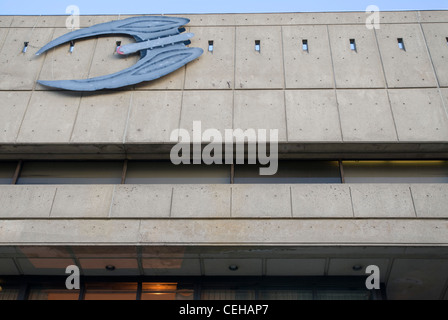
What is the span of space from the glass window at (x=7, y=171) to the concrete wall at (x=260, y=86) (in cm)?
57

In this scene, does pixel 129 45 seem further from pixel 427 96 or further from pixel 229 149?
pixel 427 96

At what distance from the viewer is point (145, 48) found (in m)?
12.0

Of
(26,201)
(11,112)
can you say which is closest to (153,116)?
(26,201)

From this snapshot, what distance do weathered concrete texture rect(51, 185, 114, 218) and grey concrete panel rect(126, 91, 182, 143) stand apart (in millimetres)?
1481

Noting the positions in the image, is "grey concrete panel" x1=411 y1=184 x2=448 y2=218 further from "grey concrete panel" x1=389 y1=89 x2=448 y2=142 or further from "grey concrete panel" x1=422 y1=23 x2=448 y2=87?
"grey concrete panel" x1=422 y1=23 x2=448 y2=87

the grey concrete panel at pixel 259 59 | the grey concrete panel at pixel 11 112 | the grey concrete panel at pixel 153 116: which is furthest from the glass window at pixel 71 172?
the grey concrete panel at pixel 259 59

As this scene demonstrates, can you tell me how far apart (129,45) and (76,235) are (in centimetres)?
545

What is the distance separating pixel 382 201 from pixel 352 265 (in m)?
1.56

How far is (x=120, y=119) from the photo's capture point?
11031 millimetres

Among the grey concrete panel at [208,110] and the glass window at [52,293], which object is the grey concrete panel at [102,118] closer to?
the grey concrete panel at [208,110]

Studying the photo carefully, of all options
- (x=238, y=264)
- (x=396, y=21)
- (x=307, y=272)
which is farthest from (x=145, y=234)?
(x=396, y=21)

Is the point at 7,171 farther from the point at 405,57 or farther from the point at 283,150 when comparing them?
the point at 405,57
